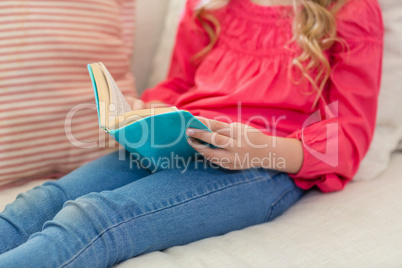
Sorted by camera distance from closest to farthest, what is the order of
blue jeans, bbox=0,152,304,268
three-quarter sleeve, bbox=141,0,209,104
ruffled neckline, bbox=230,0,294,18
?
blue jeans, bbox=0,152,304,268
ruffled neckline, bbox=230,0,294,18
three-quarter sleeve, bbox=141,0,209,104

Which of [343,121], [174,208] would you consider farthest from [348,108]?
[174,208]

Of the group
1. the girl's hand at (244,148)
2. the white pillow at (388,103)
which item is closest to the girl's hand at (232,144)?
the girl's hand at (244,148)

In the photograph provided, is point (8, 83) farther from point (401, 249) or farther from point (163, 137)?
point (401, 249)

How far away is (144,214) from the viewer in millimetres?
675

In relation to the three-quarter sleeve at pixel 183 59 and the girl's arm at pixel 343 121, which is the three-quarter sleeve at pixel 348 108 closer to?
the girl's arm at pixel 343 121

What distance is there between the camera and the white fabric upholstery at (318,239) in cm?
65

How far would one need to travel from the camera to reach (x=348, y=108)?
0.84 m

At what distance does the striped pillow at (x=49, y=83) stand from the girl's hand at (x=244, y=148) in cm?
34

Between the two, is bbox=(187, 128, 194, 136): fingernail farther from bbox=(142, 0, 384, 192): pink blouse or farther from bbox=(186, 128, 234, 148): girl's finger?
bbox=(142, 0, 384, 192): pink blouse

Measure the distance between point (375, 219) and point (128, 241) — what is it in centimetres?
42

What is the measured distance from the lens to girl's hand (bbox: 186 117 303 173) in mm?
718

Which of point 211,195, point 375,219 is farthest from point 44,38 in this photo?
point 375,219

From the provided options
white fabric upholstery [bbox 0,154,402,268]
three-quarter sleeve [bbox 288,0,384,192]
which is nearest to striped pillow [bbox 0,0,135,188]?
white fabric upholstery [bbox 0,154,402,268]

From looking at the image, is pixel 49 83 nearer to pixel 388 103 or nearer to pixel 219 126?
pixel 219 126
